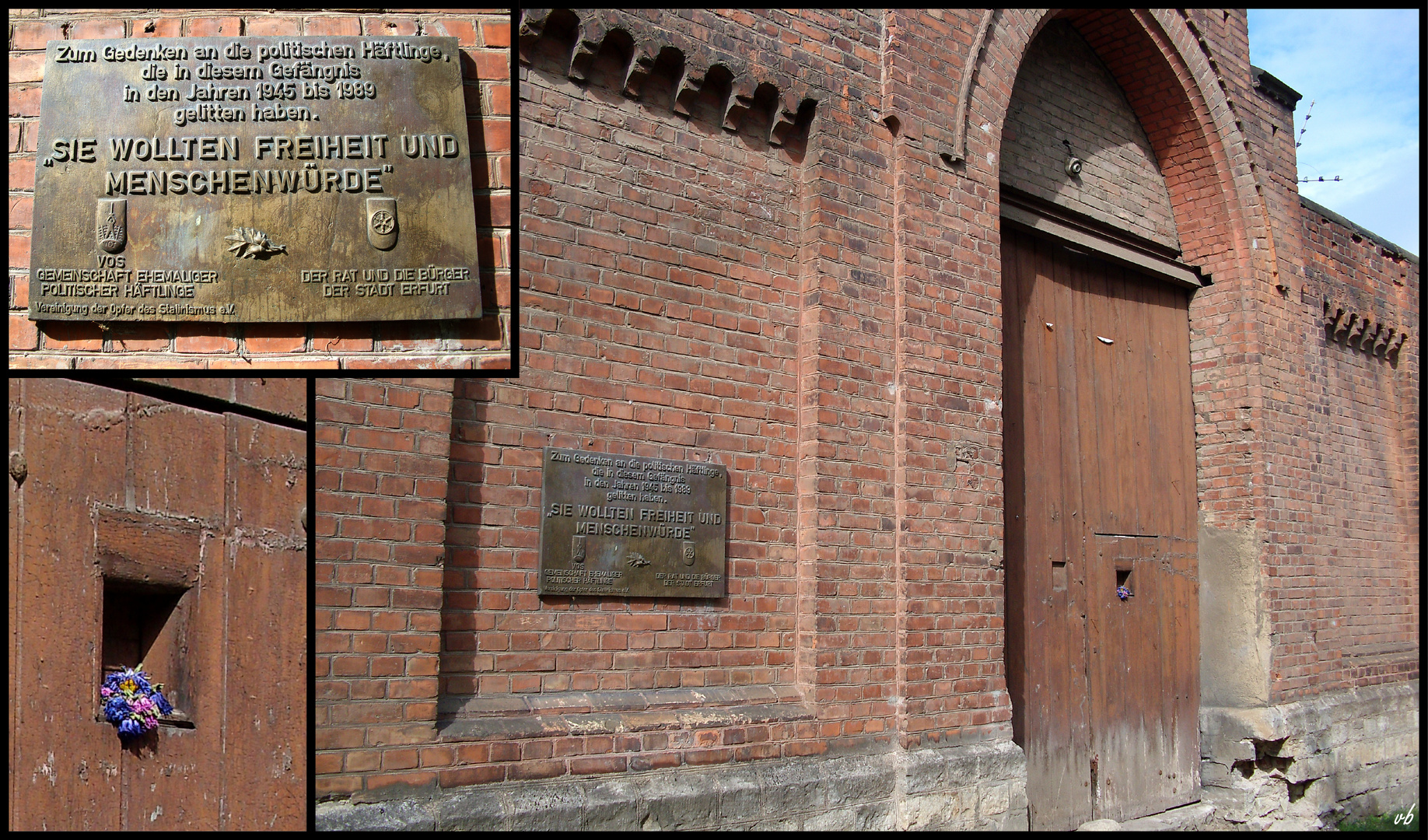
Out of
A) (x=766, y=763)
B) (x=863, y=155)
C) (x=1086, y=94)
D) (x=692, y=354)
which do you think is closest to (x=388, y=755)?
(x=766, y=763)

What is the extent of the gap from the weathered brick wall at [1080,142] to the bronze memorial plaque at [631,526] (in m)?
3.51

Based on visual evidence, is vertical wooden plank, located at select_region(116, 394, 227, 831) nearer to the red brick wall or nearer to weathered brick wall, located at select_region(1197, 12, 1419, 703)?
the red brick wall

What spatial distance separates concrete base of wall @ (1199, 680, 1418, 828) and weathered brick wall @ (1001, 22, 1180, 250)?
3798mm

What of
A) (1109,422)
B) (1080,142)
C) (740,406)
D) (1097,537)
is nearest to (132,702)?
(740,406)

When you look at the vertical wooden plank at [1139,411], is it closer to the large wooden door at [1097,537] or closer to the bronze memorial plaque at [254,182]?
the large wooden door at [1097,537]

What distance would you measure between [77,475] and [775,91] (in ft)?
13.5

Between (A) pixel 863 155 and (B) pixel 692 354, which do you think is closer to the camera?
(B) pixel 692 354

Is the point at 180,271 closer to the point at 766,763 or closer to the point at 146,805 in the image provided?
the point at 146,805

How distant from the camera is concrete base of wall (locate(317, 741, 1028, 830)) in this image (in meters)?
4.13

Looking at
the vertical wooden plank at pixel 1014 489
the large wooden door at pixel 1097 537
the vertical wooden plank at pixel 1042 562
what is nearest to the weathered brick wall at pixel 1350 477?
the large wooden door at pixel 1097 537

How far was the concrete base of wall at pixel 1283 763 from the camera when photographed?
7855 millimetres

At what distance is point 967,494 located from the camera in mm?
6039

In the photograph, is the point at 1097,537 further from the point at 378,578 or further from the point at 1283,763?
the point at 378,578

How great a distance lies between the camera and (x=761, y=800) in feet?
16.3
